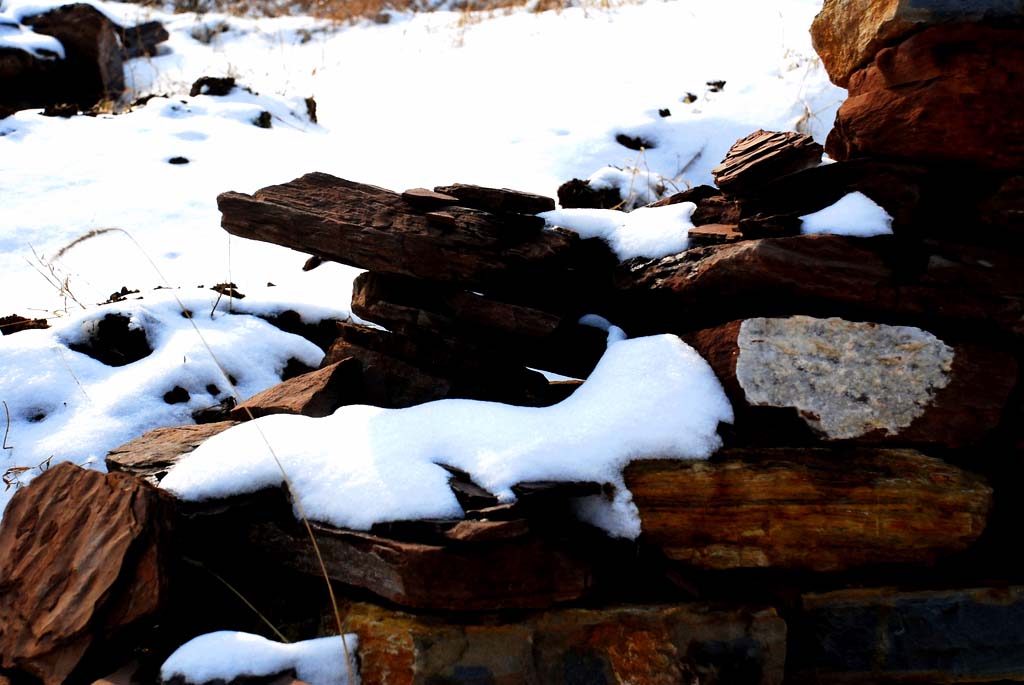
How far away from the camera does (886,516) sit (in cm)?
260

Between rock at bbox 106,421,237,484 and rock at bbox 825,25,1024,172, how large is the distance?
9.14 feet

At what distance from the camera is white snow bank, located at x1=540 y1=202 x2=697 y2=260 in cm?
315

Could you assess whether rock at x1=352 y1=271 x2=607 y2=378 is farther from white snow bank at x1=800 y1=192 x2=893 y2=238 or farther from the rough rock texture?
the rough rock texture

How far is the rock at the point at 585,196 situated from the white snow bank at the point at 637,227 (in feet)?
4.92

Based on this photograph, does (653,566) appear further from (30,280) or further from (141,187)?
(141,187)

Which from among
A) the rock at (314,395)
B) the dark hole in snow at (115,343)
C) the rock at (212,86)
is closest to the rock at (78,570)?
the rock at (314,395)

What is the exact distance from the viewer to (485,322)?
3.23 m

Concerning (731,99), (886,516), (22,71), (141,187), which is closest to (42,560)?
(886,516)

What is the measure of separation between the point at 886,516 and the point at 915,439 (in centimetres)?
26

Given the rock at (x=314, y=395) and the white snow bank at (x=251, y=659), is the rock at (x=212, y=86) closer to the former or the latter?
the rock at (x=314, y=395)

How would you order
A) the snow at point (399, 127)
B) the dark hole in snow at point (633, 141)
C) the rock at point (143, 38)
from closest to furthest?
the snow at point (399, 127), the dark hole in snow at point (633, 141), the rock at point (143, 38)

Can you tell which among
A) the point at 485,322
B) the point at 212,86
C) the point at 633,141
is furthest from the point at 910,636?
the point at 212,86

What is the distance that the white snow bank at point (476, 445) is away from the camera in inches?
102

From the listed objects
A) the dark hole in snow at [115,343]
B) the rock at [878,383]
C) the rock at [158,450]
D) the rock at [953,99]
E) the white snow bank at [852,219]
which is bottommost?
the dark hole in snow at [115,343]
